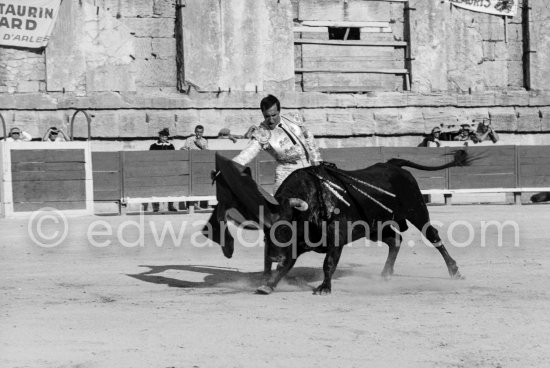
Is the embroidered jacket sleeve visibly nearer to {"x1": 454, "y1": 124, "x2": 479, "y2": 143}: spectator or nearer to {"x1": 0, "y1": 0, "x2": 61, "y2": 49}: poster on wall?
{"x1": 0, "y1": 0, "x2": 61, "y2": 49}: poster on wall

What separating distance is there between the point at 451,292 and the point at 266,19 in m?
12.3

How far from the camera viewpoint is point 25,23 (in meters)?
17.3

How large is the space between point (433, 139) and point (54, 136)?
21.5 ft

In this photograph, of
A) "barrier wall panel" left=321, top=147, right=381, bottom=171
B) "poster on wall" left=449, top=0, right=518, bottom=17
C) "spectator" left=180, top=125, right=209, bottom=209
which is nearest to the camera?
"spectator" left=180, top=125, right=209, bottom=209

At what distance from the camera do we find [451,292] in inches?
292

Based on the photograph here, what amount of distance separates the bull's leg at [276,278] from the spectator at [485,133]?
488 inches

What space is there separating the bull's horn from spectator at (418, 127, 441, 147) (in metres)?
11.9

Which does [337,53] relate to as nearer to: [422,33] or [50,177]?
[422,33]

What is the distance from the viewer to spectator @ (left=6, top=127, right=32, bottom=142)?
15.7 meters

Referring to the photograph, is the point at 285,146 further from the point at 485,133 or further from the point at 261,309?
the point at 485,133

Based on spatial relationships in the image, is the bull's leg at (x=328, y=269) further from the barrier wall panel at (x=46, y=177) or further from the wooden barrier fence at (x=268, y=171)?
the wooden barrier fence at (x=268, y=171)

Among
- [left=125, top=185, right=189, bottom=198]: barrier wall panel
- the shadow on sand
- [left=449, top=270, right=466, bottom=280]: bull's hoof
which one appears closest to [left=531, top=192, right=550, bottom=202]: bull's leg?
[left=125, top=185, right=189, bottom=198]: barrier wall panel

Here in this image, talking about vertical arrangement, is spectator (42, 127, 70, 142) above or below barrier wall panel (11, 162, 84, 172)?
above
